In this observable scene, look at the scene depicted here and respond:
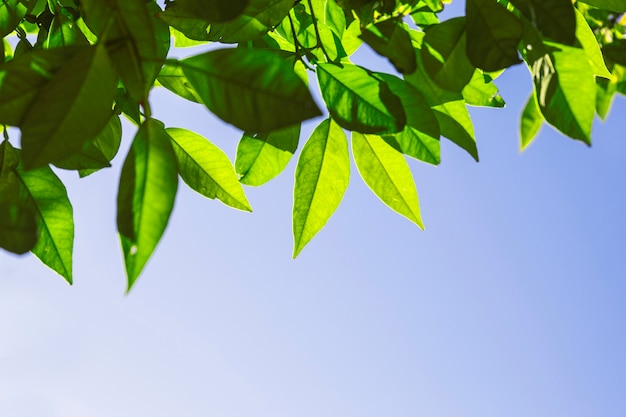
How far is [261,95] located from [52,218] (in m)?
0.37

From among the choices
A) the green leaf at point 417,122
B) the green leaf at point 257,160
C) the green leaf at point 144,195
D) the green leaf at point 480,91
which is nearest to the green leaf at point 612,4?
the green leaf at point 480,91

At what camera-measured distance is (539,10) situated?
520 millimetres

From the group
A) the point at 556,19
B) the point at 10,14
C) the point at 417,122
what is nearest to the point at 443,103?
the point at 417,122

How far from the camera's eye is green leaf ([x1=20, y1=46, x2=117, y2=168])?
1.42 ft

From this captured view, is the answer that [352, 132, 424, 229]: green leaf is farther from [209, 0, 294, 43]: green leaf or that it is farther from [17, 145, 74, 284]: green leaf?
[17, 145, 74, 284]: green leaf

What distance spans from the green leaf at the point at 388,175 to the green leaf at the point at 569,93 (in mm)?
208

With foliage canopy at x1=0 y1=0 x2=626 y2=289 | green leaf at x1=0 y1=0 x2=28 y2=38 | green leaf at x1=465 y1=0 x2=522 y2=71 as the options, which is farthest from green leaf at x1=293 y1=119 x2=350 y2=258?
green leaf at x1=0 y1=0 x2=28 y2=38

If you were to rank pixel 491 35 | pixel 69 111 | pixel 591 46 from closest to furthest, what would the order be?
pixel 69 111
pixel 491 35
pixel 591 46

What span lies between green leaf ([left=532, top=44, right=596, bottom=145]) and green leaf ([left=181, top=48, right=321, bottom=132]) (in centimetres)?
24

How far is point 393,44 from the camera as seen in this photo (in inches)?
22.4

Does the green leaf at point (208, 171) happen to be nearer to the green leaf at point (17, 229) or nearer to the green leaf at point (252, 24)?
the green leaf at point (252, 24)

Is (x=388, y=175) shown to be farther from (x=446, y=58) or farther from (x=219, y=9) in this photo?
(x=219, y=9)

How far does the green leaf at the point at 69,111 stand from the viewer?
1.42 feet

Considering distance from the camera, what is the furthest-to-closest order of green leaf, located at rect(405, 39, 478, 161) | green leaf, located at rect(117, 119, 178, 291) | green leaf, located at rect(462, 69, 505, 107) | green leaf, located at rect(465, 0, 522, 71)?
green leaf, located at rect(462, 69, 505, 107), green leaf, located at rect(405, 39, 478, 161), green leaf, located at rect(465, 0, 522, 71), green leaf, located at rect(117, 119, 178, 291)
